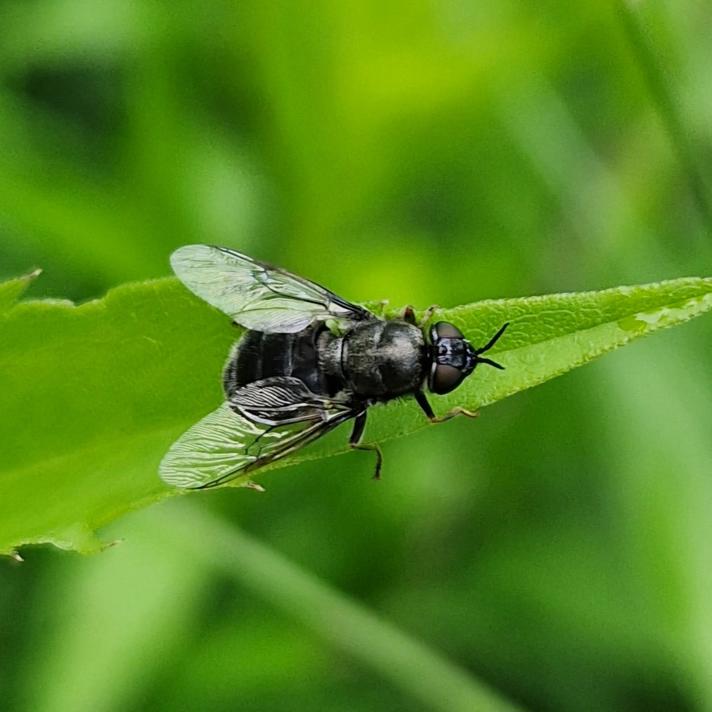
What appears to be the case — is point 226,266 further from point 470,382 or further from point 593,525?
point 593,525

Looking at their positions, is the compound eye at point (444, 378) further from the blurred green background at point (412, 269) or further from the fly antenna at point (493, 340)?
the blurred green background at point (412, 269)

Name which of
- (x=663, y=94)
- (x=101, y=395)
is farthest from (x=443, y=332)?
(x=663, y=94)

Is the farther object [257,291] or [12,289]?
[257,291]

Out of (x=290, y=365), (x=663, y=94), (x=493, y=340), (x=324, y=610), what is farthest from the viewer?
(x=324, y=610)

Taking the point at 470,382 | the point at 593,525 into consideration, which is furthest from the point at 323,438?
the point at 593,525

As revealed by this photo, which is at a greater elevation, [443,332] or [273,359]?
[273,359]

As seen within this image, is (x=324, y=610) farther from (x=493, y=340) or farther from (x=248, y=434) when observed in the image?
(x=493, y=340)

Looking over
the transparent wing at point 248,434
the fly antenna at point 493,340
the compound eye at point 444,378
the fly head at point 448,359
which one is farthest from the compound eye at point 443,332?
the fly antenna at point 493,340
